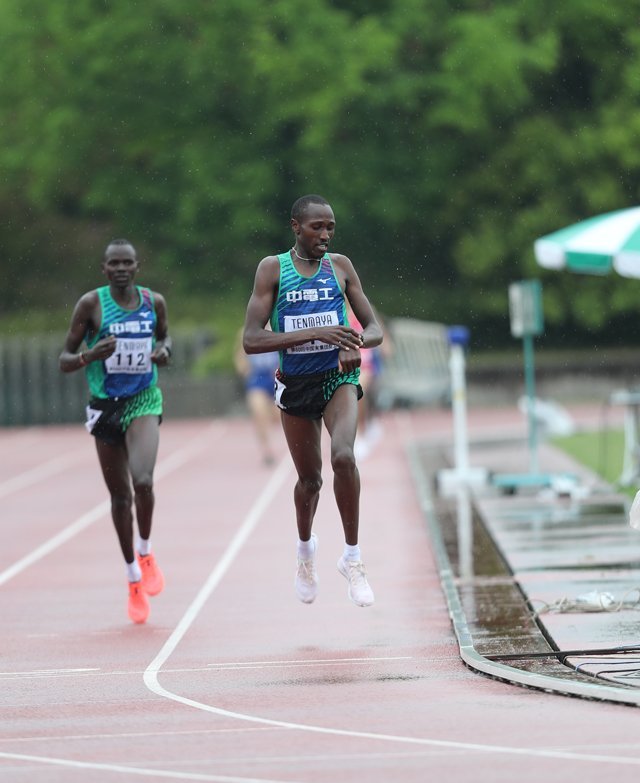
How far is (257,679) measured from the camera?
7863 mm

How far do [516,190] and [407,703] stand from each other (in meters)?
35.2

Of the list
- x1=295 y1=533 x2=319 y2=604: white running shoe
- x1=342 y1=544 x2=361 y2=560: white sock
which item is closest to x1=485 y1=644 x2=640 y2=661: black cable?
x1=342 y1=544 x2=361 y2=560: white sock

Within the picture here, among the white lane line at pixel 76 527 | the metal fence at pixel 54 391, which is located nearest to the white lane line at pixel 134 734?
the white lane line at pixel 76 527

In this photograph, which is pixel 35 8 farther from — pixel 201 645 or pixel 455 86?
pixel 201 645

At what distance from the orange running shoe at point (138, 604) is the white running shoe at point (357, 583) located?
1605 mm

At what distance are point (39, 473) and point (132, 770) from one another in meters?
18.7

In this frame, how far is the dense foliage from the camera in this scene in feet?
131

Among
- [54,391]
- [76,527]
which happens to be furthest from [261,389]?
[54,391]

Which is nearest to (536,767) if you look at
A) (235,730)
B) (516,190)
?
→ (235,730)

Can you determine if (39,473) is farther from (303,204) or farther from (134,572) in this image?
(303,204)

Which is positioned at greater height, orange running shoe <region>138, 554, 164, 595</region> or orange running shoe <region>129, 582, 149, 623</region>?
orange running shoe <region>138, 554, 164, 595</region>

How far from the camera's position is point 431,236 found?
43812mm

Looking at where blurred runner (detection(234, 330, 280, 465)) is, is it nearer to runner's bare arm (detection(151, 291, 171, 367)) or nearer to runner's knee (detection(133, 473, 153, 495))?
runner's bare arm (detection(151, 291, 171, 367))

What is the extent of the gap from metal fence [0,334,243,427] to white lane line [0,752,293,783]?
1218 inches
